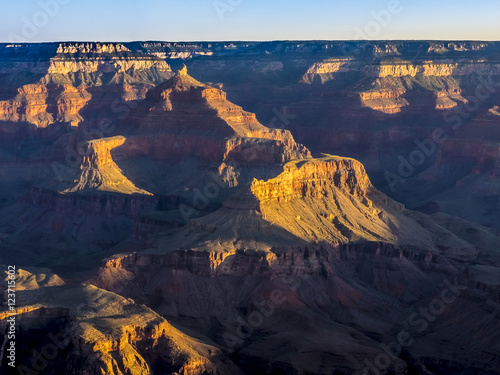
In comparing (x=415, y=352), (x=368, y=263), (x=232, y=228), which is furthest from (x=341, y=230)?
(x=415, y=352)

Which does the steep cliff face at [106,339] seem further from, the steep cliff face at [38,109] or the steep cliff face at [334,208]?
the steep cliff face at [38,109]

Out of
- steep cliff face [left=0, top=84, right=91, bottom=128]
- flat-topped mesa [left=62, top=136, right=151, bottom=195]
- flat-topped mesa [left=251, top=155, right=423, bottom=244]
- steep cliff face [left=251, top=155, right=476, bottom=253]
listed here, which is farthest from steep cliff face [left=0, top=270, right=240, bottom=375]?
steep cliff face [left=0, top=84, right=91, bottom=128]

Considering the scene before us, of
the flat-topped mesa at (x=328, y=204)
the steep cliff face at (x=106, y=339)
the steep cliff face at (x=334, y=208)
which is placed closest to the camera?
the steep cliff face at (x=106, y=339)

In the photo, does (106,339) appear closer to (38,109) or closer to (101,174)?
(101,174)

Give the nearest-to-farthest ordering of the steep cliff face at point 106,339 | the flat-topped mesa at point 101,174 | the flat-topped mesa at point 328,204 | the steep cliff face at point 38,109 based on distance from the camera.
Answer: the steep cliff face at point 106,339 → the flat-topped mesa at point 328,204 → the flat-topped mesa at point 101,174 → the steep cliff face at point 38,109

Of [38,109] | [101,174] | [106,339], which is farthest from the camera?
[38,109]

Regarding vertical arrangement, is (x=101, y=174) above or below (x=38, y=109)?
below

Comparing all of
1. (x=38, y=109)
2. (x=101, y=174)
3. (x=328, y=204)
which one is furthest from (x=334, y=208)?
(x=38, y=109)

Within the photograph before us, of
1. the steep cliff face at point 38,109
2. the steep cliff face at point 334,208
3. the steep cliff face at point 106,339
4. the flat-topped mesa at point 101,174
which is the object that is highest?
the steep cliff face at point 38,109

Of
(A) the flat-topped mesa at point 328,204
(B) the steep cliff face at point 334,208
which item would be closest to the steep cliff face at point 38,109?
(A) the flat-topped mesa at point 328,204

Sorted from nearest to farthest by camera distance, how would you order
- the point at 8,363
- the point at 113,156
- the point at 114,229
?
1. the point at 8,363
2. the point at 114,229
3. the point at 113,156

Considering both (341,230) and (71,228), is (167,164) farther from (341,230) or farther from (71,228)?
(341,230)
